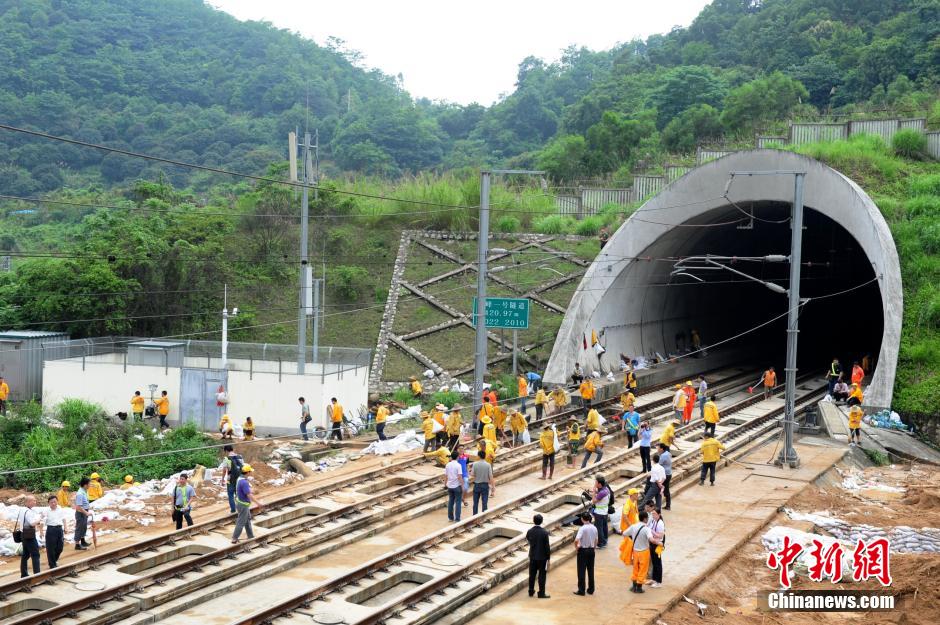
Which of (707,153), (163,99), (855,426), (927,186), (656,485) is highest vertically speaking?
(163,99)

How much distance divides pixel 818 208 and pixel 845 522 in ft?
46.2

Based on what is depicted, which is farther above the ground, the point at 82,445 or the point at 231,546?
the point at 82,445

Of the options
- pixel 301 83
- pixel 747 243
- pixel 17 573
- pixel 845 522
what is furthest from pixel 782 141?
A: pixel 301 83

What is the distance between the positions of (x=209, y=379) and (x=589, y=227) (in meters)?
19.5

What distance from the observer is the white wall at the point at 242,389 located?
1096 inches

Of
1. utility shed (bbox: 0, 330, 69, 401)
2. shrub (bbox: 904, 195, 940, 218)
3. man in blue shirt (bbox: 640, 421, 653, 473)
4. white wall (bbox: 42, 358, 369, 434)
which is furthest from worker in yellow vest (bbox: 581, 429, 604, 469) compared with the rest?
utility shed (bbox: 0, 330, 69, 401)

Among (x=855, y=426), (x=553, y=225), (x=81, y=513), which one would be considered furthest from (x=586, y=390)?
(x=81, y=513)

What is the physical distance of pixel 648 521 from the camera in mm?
14742

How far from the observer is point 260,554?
1605 centimetres

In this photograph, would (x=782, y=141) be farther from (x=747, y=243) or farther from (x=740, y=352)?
(x=740, y=352)

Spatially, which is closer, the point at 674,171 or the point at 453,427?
the point at 453,427

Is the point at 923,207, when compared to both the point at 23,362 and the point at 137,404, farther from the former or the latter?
the point at 23,362

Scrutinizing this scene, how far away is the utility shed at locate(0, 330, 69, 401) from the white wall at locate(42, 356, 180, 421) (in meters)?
0.74

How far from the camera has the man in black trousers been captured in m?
14.1
